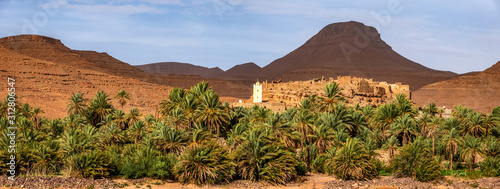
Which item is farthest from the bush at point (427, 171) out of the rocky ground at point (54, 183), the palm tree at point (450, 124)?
the rocky ground at point (54, 183)

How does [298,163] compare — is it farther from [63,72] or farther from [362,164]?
[63,72]

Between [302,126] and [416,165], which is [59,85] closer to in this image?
[302,126]

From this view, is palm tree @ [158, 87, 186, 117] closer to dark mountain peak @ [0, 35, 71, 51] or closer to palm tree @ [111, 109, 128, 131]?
palm tree @ [111, 109, 128, 131]

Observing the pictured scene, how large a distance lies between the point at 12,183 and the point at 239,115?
882 inches

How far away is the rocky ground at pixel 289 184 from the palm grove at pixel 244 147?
534mm

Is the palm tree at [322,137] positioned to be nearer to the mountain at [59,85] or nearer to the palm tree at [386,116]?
the palm tree at [386,116]

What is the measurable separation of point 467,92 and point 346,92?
66440 mm

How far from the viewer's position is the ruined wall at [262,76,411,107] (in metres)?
77.9

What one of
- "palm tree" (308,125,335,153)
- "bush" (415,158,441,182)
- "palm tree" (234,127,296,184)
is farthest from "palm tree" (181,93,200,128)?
"bush" (415,158,441,182)

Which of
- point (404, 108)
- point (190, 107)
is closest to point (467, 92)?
point (404, 108)

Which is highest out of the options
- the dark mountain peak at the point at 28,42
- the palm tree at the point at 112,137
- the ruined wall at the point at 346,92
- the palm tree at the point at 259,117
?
the dark mountain peak at the point at 28,42

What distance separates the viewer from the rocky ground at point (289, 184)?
3175cm

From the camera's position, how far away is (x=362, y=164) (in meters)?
36.2

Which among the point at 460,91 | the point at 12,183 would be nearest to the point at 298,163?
the point at 12,183
